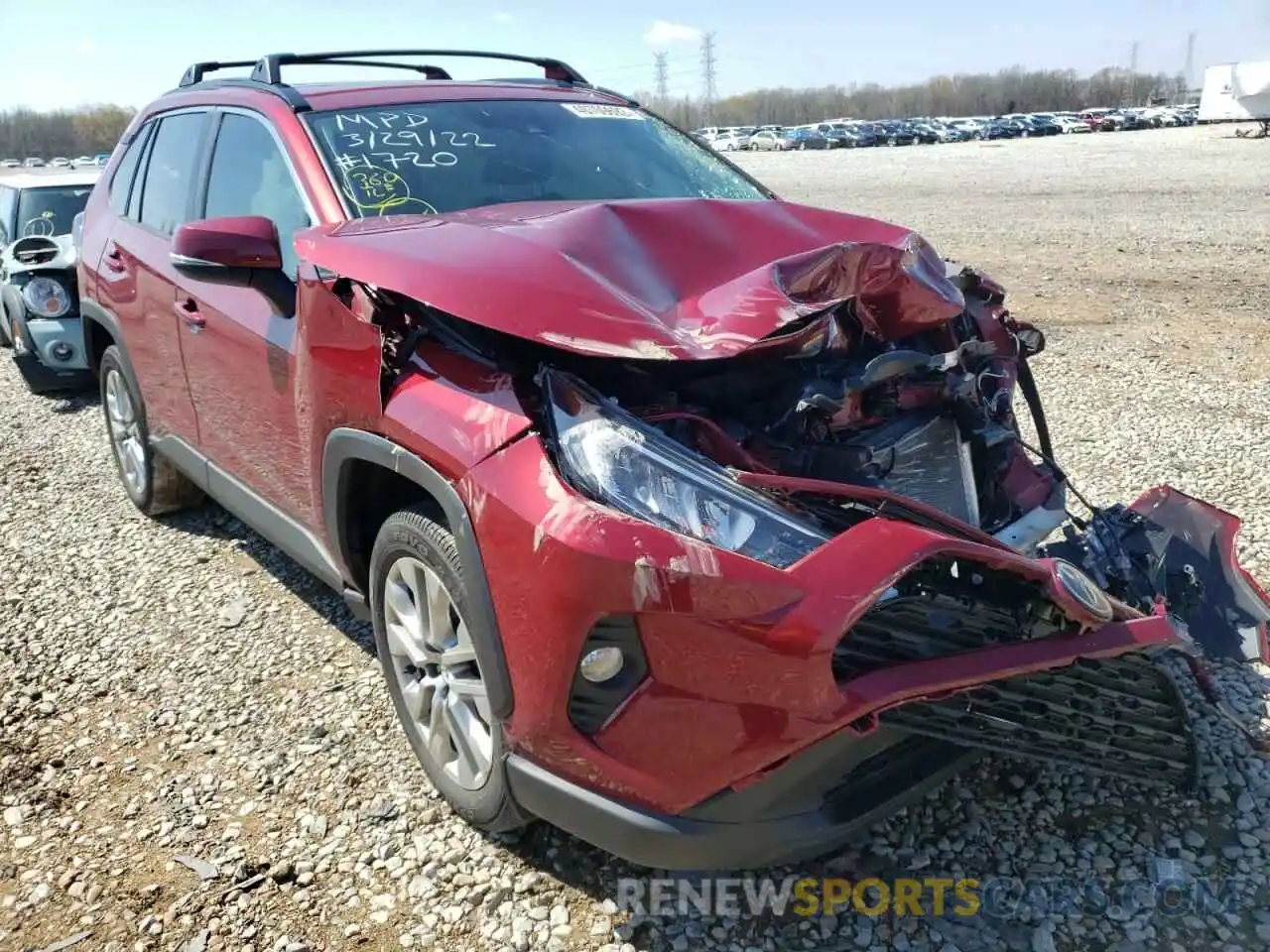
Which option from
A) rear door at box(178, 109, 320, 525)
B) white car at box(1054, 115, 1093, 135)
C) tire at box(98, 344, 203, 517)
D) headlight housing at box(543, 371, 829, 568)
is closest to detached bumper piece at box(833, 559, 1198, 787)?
headlight housing at box(543, 371, 829, 568)

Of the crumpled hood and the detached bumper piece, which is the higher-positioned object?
the crumpled hood

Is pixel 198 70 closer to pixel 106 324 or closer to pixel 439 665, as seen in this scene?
pixel 106 324

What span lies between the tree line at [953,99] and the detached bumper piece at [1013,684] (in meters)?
101

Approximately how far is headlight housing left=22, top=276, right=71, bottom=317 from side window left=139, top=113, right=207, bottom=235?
3.36 m

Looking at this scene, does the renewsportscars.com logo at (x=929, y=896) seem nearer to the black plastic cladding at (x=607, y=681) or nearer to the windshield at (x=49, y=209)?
the black plastic cladding at (x=607, y=681)

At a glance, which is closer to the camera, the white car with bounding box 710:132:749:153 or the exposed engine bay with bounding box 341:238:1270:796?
the exposed engine bay with bounding box 341:238:1270:796

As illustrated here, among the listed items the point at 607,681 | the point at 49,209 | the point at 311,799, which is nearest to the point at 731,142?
the point at 49,209

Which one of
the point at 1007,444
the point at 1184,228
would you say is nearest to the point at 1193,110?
the point at 1184,228

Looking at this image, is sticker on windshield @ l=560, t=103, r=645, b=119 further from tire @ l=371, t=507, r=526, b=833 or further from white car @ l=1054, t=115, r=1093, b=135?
white car @ l=1054, t=115, r=1093, b=135

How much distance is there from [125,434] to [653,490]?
3.96 meters

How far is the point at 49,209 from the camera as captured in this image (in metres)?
8.42

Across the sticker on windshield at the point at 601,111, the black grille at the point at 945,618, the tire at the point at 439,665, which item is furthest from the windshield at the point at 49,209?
the black grille at the point at 945,618

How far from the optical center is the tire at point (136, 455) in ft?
15.3

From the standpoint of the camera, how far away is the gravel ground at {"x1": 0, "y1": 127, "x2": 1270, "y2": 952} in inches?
94.6
